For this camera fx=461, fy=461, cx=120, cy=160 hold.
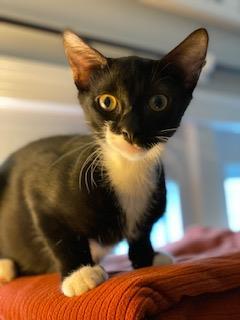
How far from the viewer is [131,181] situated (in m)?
0.83

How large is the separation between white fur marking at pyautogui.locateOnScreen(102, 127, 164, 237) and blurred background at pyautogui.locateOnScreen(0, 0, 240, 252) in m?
0.38

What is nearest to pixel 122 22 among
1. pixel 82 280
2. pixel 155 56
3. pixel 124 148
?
pixel 155 56

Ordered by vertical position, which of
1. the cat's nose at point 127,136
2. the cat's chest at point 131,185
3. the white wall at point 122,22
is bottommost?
the cat's chest at point 131,185

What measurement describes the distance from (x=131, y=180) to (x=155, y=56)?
0.78 meters

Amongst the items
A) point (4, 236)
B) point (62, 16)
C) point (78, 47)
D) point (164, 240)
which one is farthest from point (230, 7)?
point (4, 236)

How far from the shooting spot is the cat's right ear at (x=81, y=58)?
2.56 ft

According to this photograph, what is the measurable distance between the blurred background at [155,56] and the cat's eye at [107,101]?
53 cm

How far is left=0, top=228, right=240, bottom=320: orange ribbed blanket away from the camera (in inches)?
22.5

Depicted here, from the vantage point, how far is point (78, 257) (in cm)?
78

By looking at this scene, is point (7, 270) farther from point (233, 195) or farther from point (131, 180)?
point (233, 195)

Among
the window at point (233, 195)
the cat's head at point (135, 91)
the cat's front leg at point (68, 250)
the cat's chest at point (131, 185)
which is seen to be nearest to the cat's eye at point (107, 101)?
the cat's head at point (135, 91)

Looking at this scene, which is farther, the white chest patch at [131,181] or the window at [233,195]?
the window at [233,195]

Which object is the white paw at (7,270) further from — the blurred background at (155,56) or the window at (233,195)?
the window at (233,195)

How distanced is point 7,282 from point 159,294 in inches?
17.0
